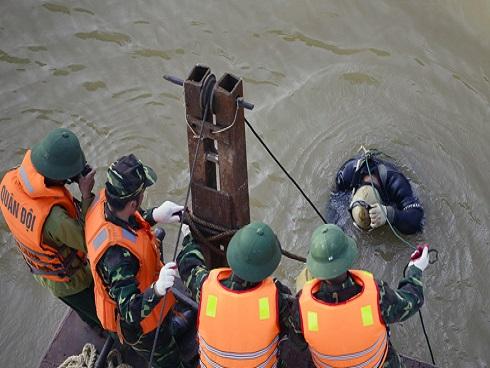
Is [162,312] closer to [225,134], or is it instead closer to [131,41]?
[225,134]

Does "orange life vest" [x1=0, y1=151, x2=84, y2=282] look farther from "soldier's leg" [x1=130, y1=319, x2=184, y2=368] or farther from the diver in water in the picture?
the diver in water

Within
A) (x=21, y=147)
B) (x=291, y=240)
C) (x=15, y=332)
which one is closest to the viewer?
(x=15, y=332)

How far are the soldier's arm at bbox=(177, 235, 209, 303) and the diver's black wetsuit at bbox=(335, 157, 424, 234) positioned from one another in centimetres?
A: 258

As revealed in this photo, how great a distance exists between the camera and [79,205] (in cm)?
399

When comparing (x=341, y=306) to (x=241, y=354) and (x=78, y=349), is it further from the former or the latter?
(x=78, y=349)

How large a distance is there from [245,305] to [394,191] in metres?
3.21

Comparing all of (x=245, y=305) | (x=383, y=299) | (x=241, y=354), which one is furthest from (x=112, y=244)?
(x=383, y=299)

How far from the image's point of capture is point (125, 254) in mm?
3453

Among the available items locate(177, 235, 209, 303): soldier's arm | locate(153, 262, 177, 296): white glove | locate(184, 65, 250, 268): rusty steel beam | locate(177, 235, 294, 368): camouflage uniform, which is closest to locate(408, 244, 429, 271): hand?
locate(177, 235, 294, 368): camouflage uniform

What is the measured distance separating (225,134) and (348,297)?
112cm

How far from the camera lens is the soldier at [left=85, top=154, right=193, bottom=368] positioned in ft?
11.2

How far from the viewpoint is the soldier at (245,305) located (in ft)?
10.5

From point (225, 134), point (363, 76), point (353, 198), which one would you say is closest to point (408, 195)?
point (353, 198)

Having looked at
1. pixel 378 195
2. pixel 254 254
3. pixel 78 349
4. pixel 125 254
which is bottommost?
pixel 78 349
